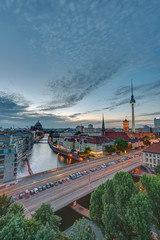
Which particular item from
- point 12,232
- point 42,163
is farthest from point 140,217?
point 42,163

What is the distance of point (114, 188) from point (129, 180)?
251cm

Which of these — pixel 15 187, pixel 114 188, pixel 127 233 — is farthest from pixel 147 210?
pixel 15 187

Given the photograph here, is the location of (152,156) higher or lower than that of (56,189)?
higher

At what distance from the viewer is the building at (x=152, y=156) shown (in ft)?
155

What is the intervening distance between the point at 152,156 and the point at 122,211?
4211cm

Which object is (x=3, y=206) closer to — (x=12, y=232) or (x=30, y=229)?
(x=30, y=229)

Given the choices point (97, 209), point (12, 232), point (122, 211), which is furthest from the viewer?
point (97, 209)

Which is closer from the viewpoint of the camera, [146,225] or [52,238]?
[52,238]

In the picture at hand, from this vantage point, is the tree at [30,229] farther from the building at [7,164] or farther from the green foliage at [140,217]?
the building at [7,164]

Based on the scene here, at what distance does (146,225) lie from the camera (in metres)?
12.1

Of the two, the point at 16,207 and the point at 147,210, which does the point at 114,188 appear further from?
the point at 16,207

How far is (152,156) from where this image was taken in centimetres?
4869

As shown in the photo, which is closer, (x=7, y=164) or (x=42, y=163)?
(x=7, y=164)

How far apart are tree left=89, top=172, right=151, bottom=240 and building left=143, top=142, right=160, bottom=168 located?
38.6 meters
